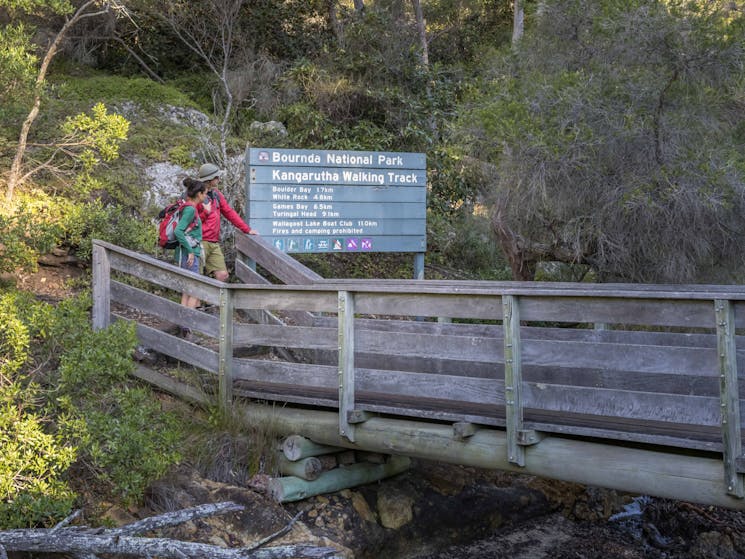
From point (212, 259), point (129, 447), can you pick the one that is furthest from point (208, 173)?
point (129, 447)

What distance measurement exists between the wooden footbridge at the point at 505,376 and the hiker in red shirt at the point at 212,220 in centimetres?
105

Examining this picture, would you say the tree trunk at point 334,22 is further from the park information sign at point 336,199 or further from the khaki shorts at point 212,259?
the khaki shorts at point 212,259

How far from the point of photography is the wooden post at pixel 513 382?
19.0 feet

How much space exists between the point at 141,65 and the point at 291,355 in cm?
1042

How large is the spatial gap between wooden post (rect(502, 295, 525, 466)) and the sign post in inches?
199

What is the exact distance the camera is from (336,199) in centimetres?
1084

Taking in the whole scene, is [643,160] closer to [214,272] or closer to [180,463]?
[214,272]

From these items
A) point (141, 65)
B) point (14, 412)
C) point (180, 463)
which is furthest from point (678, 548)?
point (141, 65)

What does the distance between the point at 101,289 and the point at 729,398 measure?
564 cm

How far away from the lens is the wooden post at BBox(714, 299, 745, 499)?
494cm

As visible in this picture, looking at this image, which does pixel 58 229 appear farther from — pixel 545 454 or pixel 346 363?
pixel 545 454

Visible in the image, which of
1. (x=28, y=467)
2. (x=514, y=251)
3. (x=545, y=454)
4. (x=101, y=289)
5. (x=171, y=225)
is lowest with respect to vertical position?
(x=28, y=467)

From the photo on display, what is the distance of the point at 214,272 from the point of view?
9.32 metres

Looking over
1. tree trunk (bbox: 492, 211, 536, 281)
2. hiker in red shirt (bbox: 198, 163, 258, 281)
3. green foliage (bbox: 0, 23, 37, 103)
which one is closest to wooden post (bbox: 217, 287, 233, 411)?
hiker in red shirt (bbox: 198, 163, 258, 281)
